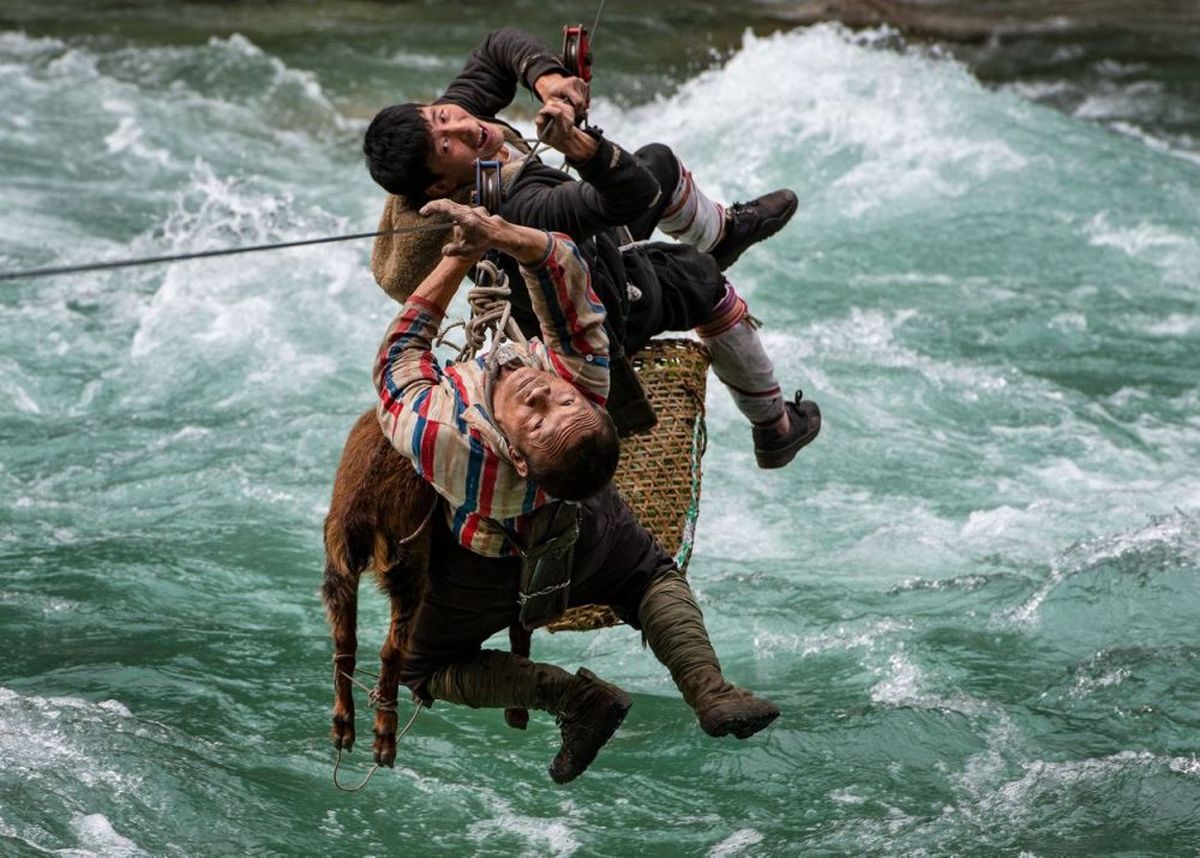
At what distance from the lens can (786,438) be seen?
462 cm

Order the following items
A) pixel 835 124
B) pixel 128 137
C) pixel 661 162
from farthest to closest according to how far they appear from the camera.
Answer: pixel 128 137, pixel 835 124, pixel 661 162

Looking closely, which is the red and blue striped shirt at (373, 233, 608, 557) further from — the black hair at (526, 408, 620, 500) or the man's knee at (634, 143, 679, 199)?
the man's knee at (634, 143, 679, 199)

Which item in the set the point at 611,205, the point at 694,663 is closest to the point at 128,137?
the point at 611,205

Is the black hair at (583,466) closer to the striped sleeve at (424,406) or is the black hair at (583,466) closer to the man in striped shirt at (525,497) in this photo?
the man in striped shirt at (525,497)

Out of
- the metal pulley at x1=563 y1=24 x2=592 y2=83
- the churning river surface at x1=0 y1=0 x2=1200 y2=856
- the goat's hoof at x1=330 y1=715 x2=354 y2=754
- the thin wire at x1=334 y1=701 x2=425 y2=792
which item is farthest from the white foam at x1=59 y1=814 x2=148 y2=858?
the metal pulley at x1=563 y1=24 x2=592 y2=83

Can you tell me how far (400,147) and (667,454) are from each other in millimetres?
998

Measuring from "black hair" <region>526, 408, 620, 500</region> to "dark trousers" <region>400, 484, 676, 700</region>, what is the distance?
36 cm

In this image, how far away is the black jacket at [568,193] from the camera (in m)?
3.63

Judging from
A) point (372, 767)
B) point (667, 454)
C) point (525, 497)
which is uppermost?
point (525, 497)

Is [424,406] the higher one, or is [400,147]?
[400,147]

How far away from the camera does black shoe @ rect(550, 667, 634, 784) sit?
3.73m

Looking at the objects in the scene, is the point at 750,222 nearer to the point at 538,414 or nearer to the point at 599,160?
the point at 599,160

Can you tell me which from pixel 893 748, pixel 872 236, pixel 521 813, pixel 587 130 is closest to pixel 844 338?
pixel 872 236

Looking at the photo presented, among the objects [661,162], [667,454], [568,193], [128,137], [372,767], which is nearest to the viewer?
[568,193]
